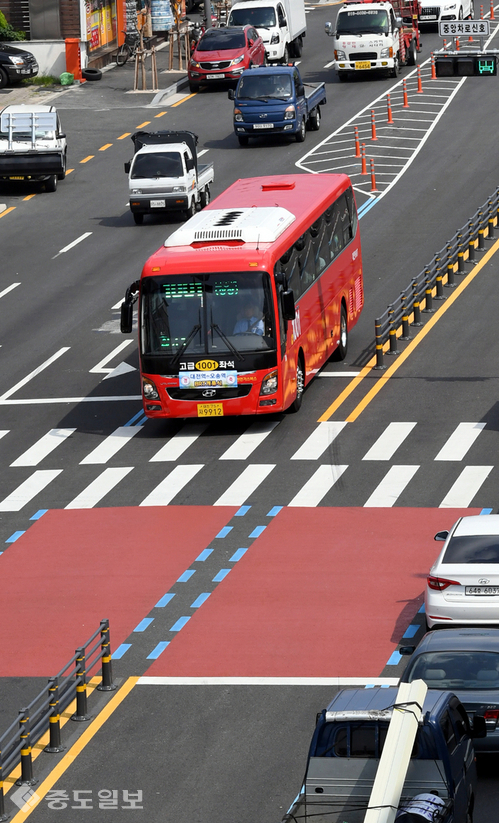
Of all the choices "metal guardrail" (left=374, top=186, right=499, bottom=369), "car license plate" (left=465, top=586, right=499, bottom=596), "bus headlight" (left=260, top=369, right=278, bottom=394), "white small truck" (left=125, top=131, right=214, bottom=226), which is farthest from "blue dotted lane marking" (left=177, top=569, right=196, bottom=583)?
"white small truck" (left=125, top=131, right=214, bottom=226)

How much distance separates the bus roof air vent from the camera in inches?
1093

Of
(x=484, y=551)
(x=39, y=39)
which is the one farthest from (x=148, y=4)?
(x=484, y=551)

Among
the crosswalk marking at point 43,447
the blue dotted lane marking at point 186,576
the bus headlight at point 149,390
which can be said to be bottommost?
the crosswalk marking at point 43,447

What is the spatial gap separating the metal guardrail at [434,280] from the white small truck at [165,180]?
328 inches

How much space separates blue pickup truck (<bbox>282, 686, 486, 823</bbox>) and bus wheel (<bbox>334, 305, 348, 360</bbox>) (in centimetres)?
1918

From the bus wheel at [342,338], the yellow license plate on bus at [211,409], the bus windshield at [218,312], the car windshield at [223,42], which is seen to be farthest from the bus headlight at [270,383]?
the car windshield at [223,42]

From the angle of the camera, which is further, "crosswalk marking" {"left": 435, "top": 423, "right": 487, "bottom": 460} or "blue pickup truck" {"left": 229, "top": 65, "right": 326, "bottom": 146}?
"blue pickup truck" {"left": 229, "top": 65, "right": 326, "bottom": 146}

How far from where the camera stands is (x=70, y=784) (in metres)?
15.6

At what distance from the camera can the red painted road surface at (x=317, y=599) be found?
61.4 feet

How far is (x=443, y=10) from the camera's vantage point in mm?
65938

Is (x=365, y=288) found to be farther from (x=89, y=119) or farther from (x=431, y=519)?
(x=89, y=119)

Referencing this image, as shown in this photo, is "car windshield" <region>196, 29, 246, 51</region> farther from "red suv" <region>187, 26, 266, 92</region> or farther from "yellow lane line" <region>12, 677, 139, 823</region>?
"yellow lane line" <region>12, 677, 139, 823</region>

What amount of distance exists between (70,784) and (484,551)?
19.3 ft

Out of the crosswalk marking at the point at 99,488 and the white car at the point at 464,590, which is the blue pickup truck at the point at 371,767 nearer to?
the white car at the point at 464,590
